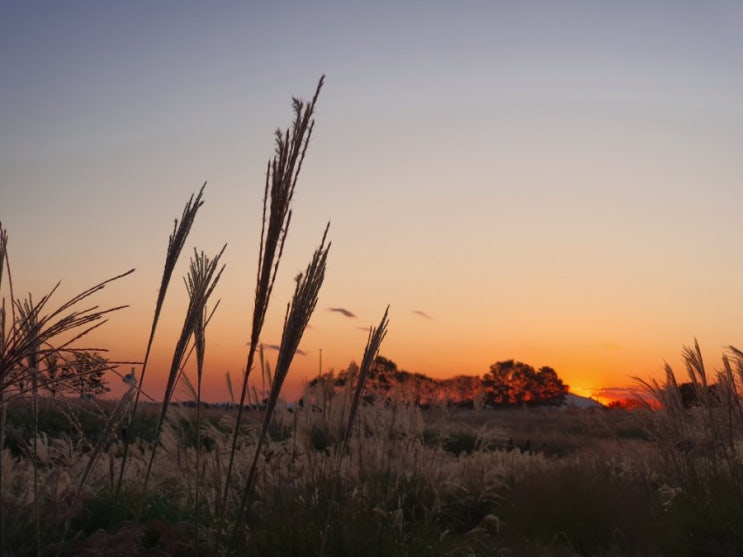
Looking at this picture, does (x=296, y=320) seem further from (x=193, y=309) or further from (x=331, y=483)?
(x=331, y=483)

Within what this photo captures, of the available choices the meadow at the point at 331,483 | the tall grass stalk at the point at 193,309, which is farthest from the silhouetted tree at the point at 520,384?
the tall grass stalk at the point at 193,309

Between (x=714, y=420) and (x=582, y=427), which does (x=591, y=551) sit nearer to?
(x=714, y=420)

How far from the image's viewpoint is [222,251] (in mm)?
2990

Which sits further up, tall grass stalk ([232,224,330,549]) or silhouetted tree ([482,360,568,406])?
silhouetted tree ([482,360,568,406])

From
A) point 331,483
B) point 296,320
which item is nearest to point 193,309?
point 296,320

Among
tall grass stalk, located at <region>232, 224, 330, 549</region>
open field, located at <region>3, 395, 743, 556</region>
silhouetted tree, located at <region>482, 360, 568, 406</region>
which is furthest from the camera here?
silhouetted tree, located at <region>482, 360, 568, 406</region>

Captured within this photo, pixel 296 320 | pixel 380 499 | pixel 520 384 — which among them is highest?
pixel 520 384

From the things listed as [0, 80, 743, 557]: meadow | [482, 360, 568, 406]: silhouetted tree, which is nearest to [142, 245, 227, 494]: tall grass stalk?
[0, 80, 743, 557]: meadow

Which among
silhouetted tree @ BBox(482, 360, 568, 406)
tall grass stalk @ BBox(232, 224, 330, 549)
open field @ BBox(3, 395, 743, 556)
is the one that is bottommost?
open field @ BBox(3, 395, 743, 556)

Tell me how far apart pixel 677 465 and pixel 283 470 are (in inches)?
144

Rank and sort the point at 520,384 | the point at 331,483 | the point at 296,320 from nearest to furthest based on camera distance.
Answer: the point at 296,320, the point at 331,483, the point at 520,384

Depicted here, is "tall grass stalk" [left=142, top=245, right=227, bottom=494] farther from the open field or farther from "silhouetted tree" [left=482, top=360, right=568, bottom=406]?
"silhouetted tree" [left=482, top=360, right=568, bottom=406]

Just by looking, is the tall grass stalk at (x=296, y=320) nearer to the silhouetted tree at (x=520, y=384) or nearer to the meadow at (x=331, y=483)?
the meadow at (x=331, y=483)

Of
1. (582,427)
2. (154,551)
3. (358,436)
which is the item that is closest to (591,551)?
(358,436)
